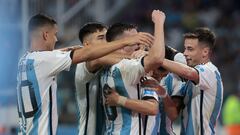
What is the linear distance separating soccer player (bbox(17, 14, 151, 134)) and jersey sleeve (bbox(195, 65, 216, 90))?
1.09 m

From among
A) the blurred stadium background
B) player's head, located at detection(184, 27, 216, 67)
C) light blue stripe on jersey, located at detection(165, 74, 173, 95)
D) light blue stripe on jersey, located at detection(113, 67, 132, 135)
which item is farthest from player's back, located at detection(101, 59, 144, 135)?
the blurred stadium background

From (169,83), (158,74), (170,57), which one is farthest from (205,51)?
(158,74)

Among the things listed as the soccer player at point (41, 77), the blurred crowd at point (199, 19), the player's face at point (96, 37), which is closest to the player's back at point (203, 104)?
the player's face at point (96, 37)

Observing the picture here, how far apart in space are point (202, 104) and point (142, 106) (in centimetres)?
89

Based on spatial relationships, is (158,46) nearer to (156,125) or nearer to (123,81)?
(123,81)

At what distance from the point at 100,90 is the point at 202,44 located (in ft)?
3.29

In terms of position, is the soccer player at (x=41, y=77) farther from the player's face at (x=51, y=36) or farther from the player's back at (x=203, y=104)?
the player's back at (x=203, y=104)

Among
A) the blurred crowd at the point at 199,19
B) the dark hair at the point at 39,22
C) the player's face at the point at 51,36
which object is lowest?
the player's face at the point at 51,36

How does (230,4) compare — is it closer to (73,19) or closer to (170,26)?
(170,26)

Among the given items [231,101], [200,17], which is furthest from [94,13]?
[200,17]

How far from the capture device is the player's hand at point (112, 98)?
6406 mm

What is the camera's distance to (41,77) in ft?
21.5

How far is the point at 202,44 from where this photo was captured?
7148 mm

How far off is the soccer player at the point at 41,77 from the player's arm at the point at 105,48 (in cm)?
1
